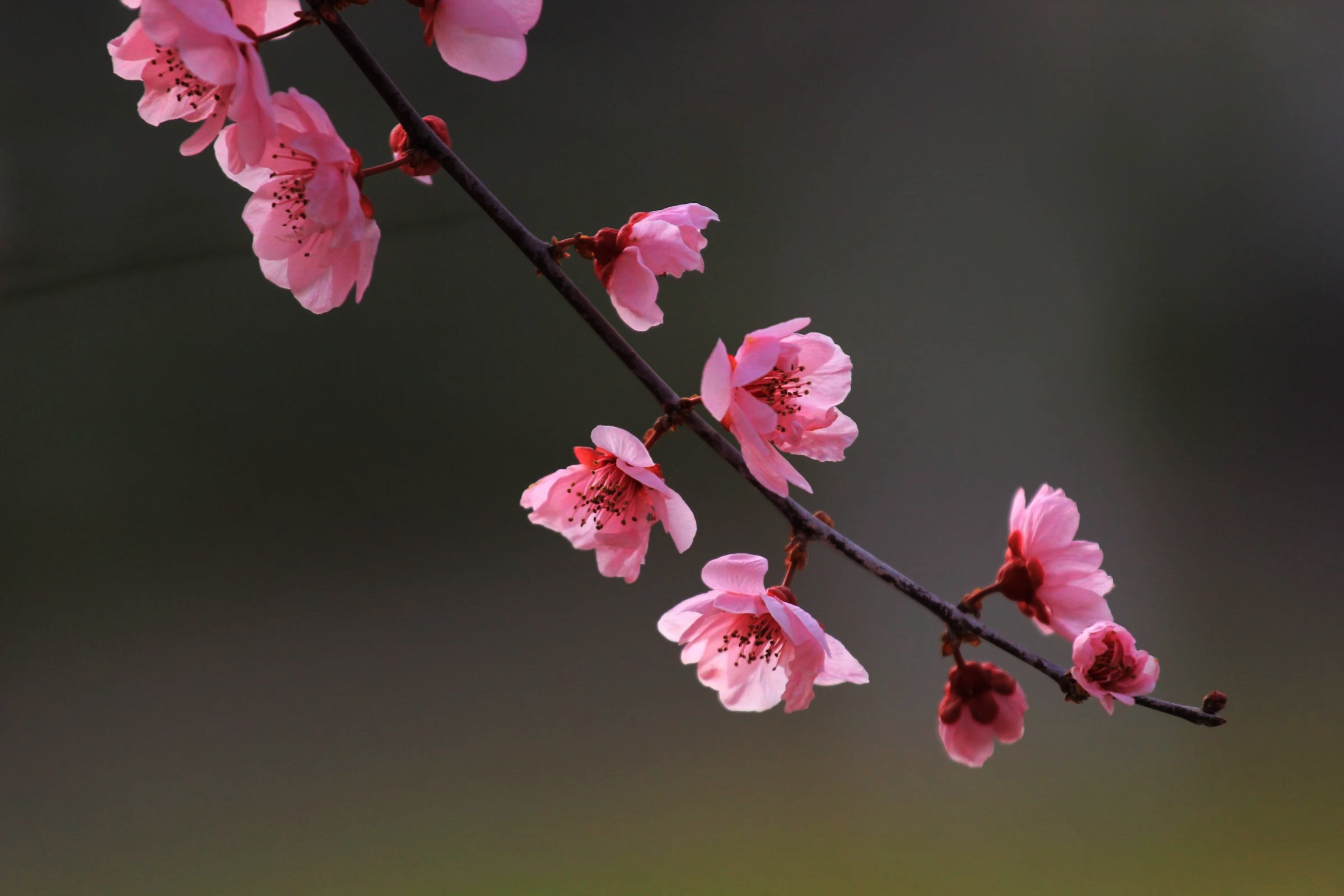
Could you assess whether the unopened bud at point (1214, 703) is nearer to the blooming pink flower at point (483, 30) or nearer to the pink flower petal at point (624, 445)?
the pink flower petal at point (624, 445)

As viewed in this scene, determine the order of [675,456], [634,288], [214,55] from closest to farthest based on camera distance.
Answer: [214,55], [634,288], [675,456]

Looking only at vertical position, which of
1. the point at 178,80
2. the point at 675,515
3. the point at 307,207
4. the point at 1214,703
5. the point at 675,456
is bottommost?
the point at 1214,703

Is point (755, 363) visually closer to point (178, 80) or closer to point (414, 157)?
point (414, 157)

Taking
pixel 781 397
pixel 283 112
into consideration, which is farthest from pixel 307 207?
pixel 781 397

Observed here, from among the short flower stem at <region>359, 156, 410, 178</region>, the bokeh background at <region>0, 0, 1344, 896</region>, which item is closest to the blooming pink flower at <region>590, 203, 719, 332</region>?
the short flower stem at <region>359, 156, 410, 178</region>

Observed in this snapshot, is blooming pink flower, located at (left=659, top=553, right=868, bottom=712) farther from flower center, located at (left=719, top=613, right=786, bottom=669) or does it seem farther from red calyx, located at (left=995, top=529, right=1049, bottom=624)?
red calyx, located at (left=995, top=529, right=1049, bottom=624)

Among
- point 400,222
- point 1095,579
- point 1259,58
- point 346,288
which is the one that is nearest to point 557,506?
point 346,288

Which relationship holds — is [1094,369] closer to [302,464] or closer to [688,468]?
[688,468]
